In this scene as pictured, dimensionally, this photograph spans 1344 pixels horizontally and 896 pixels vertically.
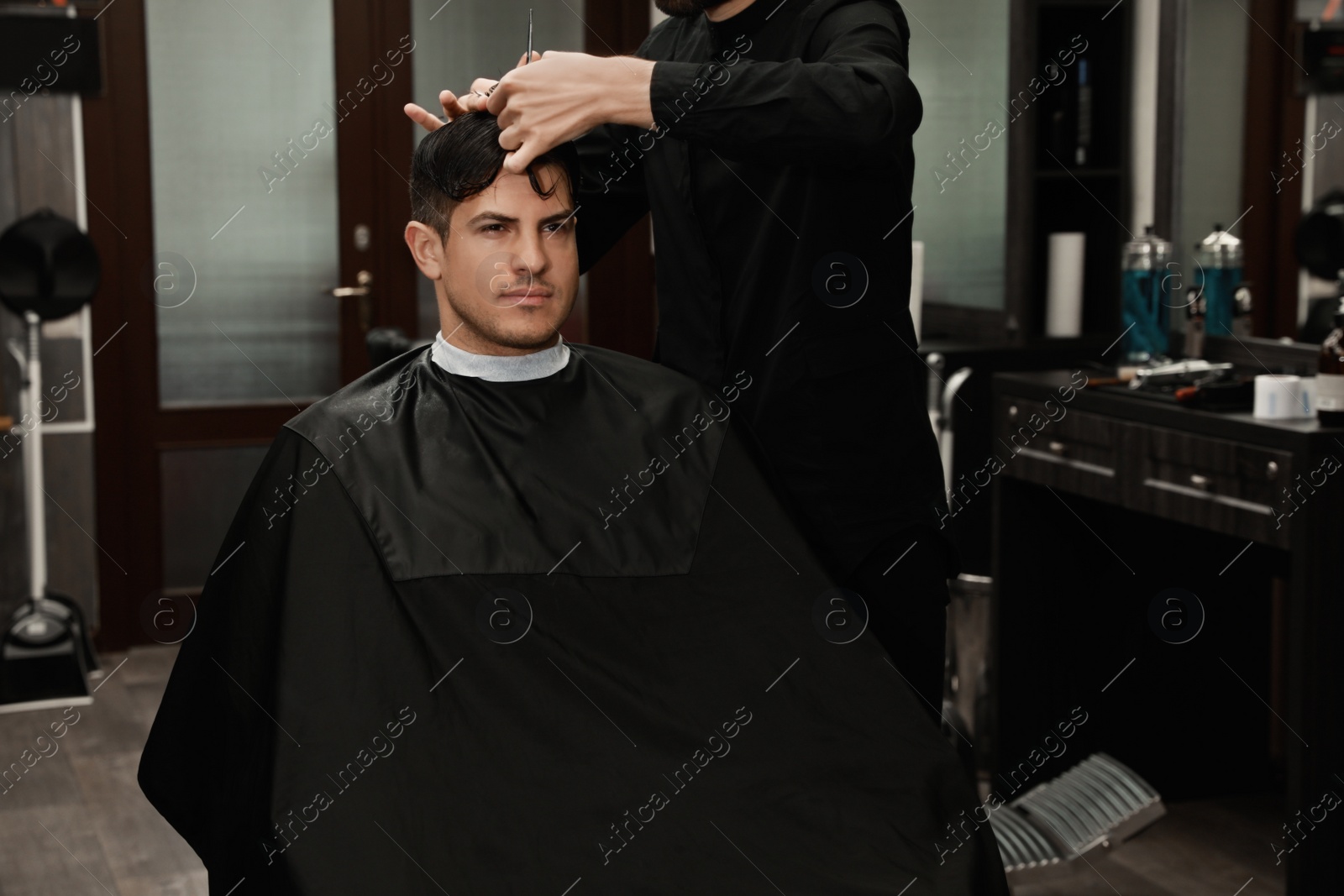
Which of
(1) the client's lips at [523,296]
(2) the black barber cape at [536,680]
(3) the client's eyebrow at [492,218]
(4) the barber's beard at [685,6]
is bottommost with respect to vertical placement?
(2) the black barber cape at [536,680]

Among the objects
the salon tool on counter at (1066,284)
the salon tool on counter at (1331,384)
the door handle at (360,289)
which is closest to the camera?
the salon tool on counter at (1331,384)

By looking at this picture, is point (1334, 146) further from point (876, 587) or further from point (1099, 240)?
point (876, 587)

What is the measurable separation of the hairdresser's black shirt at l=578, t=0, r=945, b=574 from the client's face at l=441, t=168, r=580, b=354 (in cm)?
17

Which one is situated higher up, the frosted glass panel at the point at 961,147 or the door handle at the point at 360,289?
the frosted glass panel at the point at 961,147

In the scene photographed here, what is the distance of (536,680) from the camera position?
5.07 ft

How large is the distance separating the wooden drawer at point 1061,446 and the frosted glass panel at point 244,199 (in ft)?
7.13

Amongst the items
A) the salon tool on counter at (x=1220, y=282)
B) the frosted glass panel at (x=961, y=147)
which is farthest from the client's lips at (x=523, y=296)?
the frosted glass panel at (x=961, y=147)

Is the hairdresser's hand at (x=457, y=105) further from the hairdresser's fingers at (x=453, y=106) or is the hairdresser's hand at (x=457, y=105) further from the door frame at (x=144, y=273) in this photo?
the door frame at (x=144, y=273)

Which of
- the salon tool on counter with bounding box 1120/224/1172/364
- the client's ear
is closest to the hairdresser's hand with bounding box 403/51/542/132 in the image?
the client's ear

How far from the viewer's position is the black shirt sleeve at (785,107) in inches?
57.6

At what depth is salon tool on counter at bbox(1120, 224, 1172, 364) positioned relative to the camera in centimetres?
307

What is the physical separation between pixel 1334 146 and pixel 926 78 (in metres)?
1.35

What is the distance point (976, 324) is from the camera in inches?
142

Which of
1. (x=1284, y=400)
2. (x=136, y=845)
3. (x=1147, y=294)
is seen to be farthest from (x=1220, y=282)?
(x=136, y=845)
